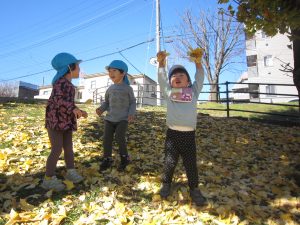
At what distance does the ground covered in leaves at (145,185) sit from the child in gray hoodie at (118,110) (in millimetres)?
252

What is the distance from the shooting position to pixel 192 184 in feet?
12.4

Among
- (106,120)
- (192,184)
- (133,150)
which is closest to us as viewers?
(192,184)

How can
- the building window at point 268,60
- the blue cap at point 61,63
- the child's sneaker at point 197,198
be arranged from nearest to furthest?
the child's sneaker at point 197,198, the blue cap at point 61,63, the building window at point 268,60

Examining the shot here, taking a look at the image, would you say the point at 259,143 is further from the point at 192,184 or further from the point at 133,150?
the point at 192,184

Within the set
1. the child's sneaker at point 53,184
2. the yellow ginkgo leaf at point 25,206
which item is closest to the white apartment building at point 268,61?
the child's sneaker at point 53,184

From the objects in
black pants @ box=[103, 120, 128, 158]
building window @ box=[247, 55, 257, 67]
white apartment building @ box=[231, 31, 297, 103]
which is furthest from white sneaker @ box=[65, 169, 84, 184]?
building window @ box=[247, 55, 257, 67]

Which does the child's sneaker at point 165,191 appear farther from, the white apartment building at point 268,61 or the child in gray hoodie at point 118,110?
the white apartment building at point 268,61

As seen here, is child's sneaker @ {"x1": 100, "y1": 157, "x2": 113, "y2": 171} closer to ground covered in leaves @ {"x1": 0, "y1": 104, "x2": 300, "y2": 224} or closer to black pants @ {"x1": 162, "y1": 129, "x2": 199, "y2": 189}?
ground covered in leaves @ {"x1": 0, "y1": 104, "x2": 300, "y2": 224}

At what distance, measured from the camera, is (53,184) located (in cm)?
385

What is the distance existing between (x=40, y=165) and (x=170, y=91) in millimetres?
2374

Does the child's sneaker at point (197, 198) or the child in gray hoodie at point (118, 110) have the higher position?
the child in gray hoodie at point (118, 110)

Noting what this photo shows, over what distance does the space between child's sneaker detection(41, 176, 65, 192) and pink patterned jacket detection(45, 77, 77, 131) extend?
0.64 meters

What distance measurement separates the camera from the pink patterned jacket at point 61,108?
385 centimetres

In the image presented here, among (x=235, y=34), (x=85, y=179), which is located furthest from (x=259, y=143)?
(x=235, y=34)
